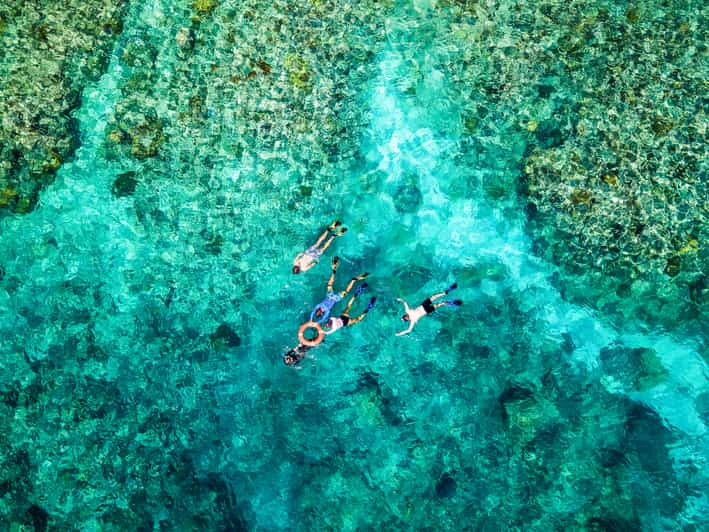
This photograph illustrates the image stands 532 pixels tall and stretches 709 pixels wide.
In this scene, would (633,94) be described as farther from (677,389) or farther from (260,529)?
(260,529)

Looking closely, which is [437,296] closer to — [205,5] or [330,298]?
[330,298]

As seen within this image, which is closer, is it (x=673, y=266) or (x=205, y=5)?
(x=673, y=266)

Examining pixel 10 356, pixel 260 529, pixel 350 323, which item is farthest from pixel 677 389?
pixel 10 356

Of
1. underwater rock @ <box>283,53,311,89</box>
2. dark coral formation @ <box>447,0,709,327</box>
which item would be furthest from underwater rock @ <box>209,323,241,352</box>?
dark coral formation @ <box>447,0,709,327</box>

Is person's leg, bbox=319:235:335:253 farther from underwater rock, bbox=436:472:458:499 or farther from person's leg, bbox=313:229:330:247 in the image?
underwater rock, bbox=436:472:458:499

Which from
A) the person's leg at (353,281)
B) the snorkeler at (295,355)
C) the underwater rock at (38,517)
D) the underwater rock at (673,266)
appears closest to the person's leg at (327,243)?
the person's leg at (353,281)

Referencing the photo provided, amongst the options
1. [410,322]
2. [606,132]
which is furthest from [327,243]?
[606,132]
